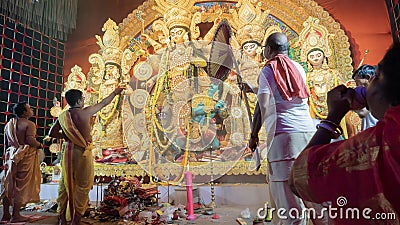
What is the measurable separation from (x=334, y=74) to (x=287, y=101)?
2.89 m

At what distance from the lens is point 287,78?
153cm

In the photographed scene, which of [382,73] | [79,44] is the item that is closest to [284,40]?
[382,73]

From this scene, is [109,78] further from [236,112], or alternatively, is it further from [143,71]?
[236,112]

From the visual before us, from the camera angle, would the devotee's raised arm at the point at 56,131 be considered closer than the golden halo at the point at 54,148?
Yes

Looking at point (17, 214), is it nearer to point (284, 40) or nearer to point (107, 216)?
point (107, 216)

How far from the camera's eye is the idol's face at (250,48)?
4.25 meters

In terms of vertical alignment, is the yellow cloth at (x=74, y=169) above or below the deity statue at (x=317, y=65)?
below

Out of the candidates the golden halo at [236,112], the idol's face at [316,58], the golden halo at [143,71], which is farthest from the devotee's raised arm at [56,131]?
the idol's face at [316,58]

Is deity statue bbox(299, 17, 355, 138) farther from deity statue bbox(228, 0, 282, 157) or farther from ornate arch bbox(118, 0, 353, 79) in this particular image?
deity statue bbox(228, 0, 282, 157)

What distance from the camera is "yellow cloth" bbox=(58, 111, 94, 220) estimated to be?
8.36ft

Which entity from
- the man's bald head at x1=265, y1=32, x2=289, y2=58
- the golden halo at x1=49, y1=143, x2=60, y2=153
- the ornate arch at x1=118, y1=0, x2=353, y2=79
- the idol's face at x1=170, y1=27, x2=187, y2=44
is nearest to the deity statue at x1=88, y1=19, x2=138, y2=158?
the ornate arch at x1=118, y1=0, x2=353, y2=79

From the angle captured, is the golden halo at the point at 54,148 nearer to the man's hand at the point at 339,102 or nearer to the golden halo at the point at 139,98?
the golden halo at the point at 139,98

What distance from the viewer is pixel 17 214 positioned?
2.94 metres

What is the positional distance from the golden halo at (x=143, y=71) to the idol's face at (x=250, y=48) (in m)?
1.54
